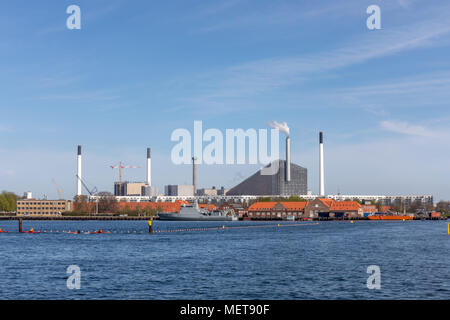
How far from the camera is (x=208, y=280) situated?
4188cm

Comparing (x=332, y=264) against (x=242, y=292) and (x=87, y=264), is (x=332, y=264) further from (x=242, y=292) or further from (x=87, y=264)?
(x=87, y=264)

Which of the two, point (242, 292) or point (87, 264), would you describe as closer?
point (242, 292)

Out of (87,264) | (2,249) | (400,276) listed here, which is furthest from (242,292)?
(2,249)

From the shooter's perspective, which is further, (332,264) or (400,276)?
(332,264)

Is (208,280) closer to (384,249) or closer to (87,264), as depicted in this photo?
(87,264)
